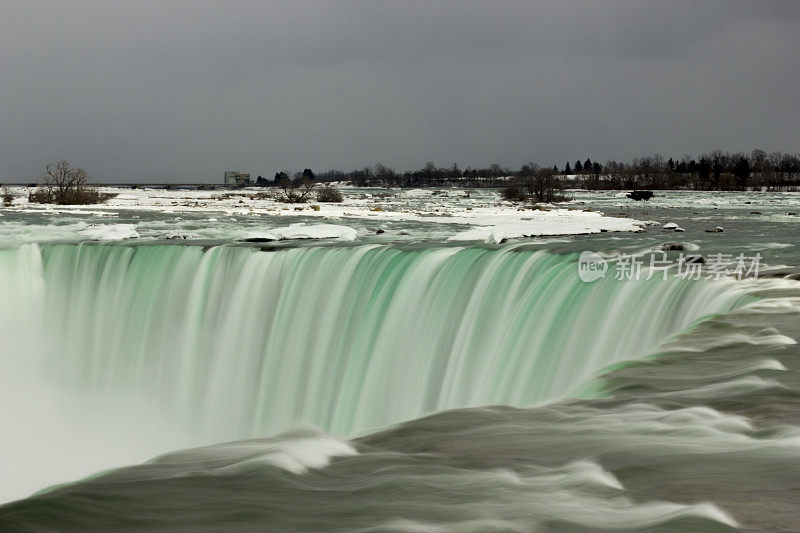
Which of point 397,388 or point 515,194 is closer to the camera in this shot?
point 397,388

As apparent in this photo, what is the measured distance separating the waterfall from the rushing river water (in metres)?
0.04

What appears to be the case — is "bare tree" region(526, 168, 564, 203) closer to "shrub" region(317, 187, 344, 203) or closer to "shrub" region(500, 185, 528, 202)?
"shrub" region(500, 185, 528, 202)

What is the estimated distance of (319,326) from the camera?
1148 cm

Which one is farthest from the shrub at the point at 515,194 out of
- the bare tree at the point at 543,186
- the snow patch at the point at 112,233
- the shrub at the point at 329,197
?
the snow patch at the point at 112,233

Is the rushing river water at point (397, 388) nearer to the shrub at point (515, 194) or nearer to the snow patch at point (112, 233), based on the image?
the snow patch at point (112, 233)

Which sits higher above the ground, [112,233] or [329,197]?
[329,197]

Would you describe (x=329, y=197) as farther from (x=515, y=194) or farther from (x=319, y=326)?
(x=319, y=326)

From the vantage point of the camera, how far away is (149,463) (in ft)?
11.1

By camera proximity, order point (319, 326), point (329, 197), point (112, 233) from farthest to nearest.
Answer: point (329, 197) → point (112, 233) → point (319, 326)

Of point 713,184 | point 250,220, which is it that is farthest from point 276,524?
point 713,184

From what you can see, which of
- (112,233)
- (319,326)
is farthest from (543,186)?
(319,326)

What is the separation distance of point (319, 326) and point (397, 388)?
2.13 meters

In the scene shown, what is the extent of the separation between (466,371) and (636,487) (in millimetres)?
6264

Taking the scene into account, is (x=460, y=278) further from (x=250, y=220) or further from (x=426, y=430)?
(x=250, y=220)
